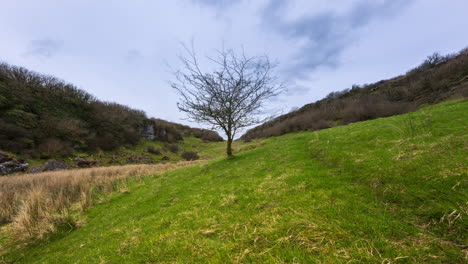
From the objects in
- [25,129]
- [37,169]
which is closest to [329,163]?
[37,169]

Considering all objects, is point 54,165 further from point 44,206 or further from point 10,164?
point 44,206

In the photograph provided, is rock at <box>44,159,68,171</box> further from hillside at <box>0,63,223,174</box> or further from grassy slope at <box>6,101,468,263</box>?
grassy slope at <box>6,101,468,263</box>

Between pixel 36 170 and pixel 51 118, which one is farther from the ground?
pixel 51 118

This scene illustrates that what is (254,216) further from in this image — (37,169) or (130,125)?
(130,125)

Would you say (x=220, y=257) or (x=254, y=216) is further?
(x=254, y=216)

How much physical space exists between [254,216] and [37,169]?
27.9 meters

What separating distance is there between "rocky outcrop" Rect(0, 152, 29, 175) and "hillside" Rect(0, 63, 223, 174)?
257cm

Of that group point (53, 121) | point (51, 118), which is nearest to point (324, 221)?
point (53, 121)

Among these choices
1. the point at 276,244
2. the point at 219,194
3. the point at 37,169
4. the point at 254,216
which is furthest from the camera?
the point at 37,169

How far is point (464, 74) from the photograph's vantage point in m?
25.0

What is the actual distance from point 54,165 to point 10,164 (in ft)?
12.4

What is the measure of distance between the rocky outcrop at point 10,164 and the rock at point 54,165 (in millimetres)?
1698

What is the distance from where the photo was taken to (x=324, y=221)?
2.87 m

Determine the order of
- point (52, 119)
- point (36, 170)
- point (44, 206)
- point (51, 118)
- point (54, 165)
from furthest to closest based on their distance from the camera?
point (51, 118) < point (52, 119) < point (54, 165) < point (36, 170) < point (44, 206)
